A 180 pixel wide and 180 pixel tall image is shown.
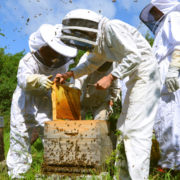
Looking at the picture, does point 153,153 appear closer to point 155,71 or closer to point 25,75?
point 155,71

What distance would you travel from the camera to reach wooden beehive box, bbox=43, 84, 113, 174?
109 inches

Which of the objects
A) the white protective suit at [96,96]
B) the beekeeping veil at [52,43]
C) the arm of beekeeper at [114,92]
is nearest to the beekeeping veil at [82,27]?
the beekeeping veil at [52,43]

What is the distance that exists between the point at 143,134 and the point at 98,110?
1.49 m

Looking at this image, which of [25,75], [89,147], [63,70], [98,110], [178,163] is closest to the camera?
[89,147]

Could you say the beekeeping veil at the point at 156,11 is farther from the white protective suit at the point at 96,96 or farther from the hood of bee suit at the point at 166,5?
the white protective suit at the point at 96,96

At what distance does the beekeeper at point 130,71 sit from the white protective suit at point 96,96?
909mm

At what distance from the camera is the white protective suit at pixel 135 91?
2.59 meters

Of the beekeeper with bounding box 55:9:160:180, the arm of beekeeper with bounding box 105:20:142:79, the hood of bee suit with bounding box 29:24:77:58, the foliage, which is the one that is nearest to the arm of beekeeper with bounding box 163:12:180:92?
the beekeeper with bounding box 55:9:160:180

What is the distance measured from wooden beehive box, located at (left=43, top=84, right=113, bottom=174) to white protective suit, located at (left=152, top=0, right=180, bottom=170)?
0.90 metres

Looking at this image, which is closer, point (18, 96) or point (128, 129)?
point (128, 129)

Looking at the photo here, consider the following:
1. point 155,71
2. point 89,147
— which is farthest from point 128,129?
point 155,71

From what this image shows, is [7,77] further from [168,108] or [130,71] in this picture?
[130,71]

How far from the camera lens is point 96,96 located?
13.0 feet

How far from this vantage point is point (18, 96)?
4133mm
